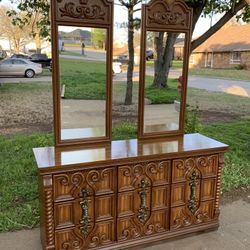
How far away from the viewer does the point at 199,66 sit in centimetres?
3272

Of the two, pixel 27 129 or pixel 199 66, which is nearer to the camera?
pixel 27 129

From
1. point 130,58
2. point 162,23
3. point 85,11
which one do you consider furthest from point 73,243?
point 130,58

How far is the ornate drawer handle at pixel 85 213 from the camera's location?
234 centimetres

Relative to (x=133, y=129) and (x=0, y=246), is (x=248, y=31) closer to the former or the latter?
(x=133, y=129)

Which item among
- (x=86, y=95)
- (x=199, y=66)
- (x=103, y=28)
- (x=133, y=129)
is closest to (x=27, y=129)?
(x=133, y=129)

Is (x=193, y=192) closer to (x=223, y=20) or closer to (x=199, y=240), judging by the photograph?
(x=199, y=240)

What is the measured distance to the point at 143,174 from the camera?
2510 mm

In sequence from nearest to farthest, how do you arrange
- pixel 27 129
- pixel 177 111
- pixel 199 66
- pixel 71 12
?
pixel 71 12
pixel 177 111
pixel 27 129
pixel 199 66

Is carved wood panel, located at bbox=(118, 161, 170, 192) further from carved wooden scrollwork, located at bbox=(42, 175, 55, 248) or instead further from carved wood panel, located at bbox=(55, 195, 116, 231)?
carved wooden scrollwork, located at bbox=(42, 175, 55, 248)

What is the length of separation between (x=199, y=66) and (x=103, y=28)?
31.7 m

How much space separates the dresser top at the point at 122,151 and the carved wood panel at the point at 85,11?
104 centimetres

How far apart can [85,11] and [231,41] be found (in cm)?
3094

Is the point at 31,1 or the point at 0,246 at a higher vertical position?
the point at 31,1

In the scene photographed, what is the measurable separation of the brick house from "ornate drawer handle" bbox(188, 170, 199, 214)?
27.4 m
